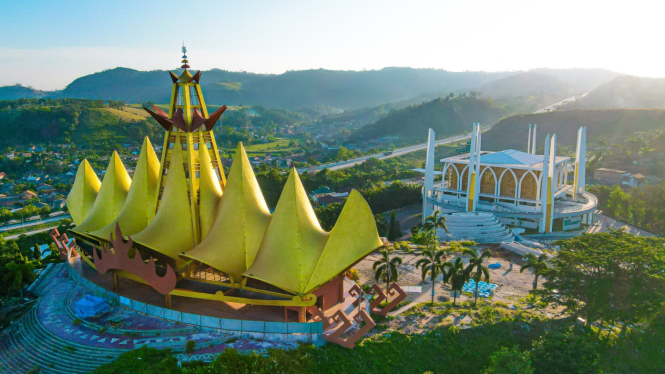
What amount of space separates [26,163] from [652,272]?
3464 inches

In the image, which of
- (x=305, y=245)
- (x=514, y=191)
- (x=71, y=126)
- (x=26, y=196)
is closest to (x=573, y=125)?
(x=514, y=191)

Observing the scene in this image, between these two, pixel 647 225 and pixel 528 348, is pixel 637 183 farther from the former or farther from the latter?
pixel 528 348

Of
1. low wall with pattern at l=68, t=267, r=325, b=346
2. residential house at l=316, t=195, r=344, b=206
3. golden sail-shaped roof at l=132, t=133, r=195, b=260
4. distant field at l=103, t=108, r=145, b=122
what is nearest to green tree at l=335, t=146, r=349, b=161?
residential house at l=316, t=195, r=344, b=206

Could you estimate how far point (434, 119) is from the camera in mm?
125188

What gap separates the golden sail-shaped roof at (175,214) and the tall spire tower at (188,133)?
0.14 meters

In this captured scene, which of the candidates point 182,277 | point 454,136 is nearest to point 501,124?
point 454,136

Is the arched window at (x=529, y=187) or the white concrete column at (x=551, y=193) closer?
the white concrete column at (x=551, y=193)

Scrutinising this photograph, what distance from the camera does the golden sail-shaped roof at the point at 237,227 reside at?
1756cm

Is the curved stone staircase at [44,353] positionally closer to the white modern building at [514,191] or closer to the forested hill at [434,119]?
the white modern building at [514,191]

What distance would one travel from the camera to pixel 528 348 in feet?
61.7

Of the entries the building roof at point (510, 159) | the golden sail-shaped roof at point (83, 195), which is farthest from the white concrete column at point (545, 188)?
the golden sail-shaped roof at point (83, 195)

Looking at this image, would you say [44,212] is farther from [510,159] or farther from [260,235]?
[510,159]

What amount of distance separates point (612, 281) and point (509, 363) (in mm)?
6811

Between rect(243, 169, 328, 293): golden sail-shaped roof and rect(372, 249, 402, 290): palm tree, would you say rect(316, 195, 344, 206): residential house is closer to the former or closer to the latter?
rect(372, 249, 402, 290): palm tree
